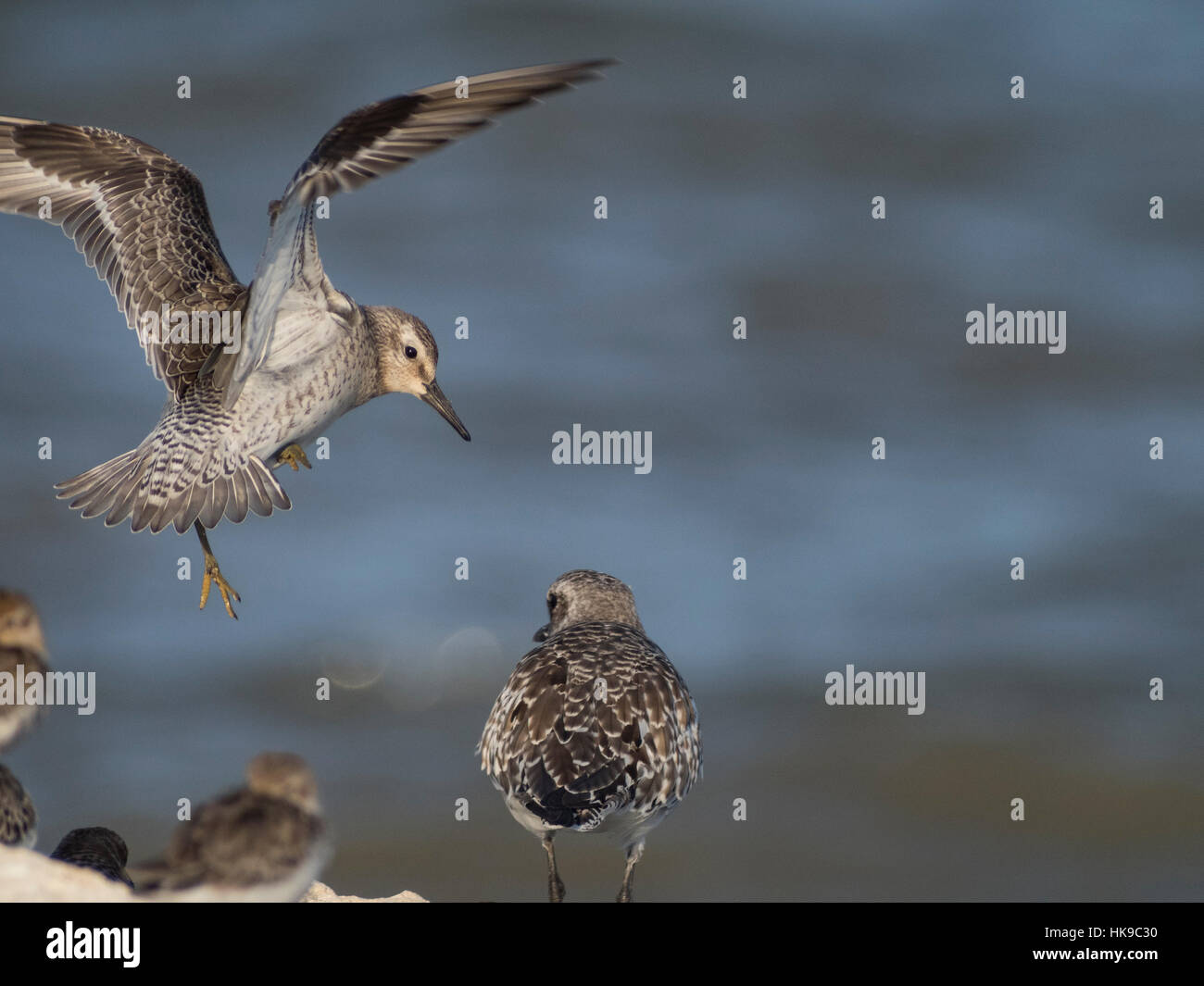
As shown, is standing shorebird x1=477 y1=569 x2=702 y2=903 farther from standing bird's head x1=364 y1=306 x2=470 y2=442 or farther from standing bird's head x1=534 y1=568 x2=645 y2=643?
standing bird's head x1=364 y1=306 x2=470 y2=442

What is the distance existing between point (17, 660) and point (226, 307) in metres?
2.58

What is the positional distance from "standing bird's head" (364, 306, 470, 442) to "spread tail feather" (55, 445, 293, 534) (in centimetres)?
149

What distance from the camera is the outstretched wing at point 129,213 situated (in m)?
8.41

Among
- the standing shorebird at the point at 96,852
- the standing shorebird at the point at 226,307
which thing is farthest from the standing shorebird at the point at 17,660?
the standing shorebird at the point at 226,307

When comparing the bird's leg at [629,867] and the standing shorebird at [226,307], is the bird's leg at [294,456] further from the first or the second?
the bird's leg at [629,867]

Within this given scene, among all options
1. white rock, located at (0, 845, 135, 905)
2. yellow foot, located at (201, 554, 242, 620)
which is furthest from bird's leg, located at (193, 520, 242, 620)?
white rock, located at (0, 845, 135, 905)

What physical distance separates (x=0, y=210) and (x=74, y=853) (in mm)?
4118

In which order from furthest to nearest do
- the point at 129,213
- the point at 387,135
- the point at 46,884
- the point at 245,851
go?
the point at 129,213 → the point at 387,135 → the point at 245,851 → the point at 46,884

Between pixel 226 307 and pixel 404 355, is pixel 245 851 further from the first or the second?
pixel 404 355

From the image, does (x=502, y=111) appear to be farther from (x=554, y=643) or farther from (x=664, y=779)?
(x=664, y=779)

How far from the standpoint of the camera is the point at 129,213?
28.6 feet

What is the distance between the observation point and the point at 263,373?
26.1 feet

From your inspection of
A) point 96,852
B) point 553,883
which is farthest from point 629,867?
point 96,852

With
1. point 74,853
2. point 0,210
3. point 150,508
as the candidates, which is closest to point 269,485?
point 150,508
